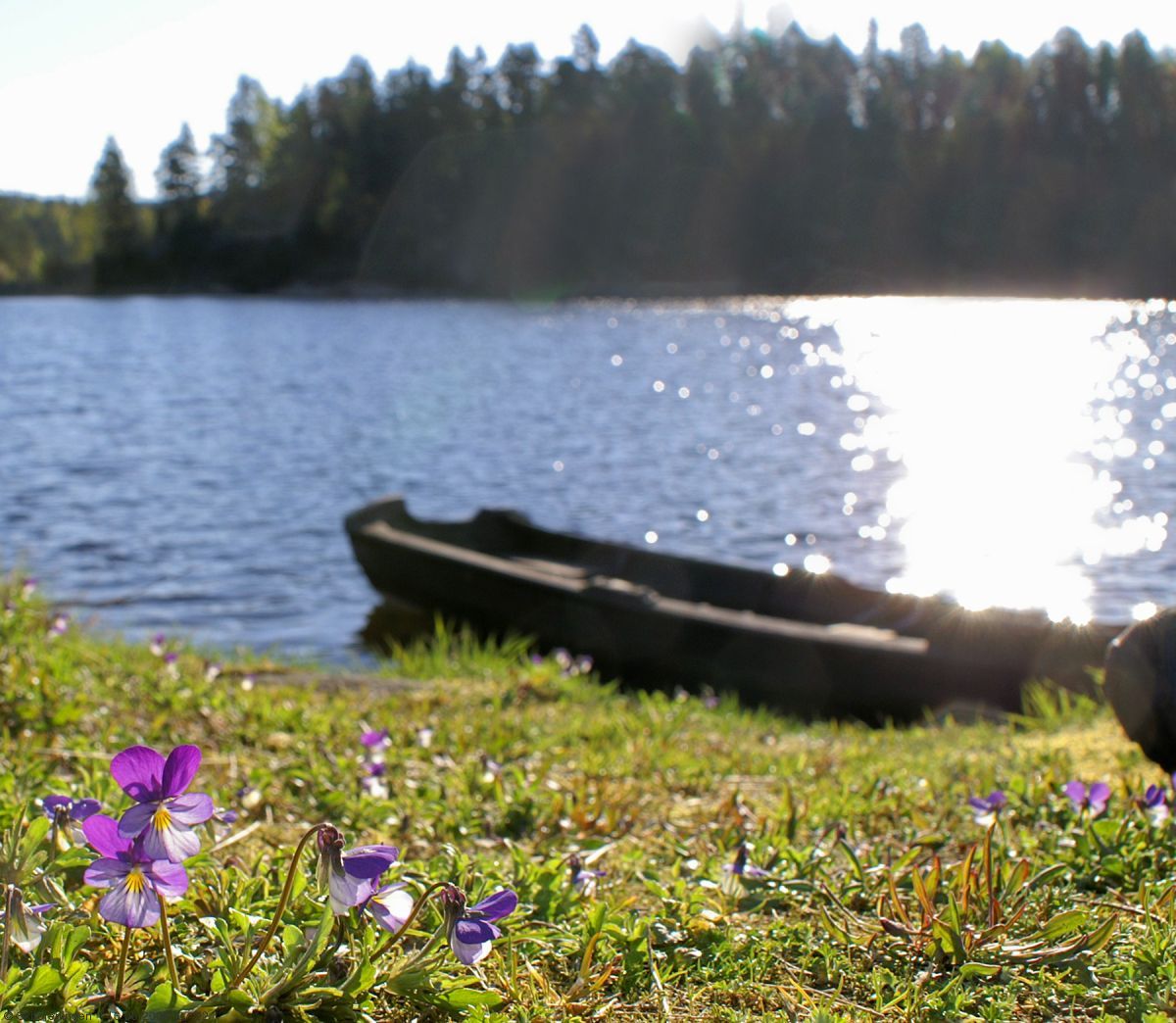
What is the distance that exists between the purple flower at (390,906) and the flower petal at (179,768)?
0.30 m

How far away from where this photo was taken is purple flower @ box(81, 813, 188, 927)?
148cm

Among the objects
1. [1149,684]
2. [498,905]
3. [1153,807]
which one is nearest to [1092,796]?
[1153,807]

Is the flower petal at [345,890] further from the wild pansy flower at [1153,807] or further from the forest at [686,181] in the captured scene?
the forest at [686,181]

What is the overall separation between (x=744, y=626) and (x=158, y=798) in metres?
8.15

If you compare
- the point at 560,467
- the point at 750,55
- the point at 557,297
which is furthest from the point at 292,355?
the point at 750,55

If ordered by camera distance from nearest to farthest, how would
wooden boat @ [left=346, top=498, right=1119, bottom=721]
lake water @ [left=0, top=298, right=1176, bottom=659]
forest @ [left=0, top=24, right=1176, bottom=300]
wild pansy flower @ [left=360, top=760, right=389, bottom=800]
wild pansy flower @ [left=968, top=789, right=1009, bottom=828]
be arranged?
wild pansy flower @ [left=968, top=789, right=1009, bottom=828], wild pansy flower @ [left=360, top=760, right=389, bottom=800], wooden boat @ [left=346, top=498, right=1119, bottom=721], lake water @ [left=0, top=298, right=1176, bottom=659], forest @ [left=0, top=24, right=1176, bottom=300]

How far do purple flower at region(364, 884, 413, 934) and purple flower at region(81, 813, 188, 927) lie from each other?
26 centimetres

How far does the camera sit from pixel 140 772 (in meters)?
1.48

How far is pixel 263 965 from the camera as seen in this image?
67.9 inches

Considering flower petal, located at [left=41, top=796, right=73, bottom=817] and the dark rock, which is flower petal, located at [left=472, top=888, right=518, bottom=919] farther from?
the dark rock

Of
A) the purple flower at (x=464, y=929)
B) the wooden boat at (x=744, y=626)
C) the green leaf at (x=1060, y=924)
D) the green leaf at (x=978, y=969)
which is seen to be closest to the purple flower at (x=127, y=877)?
the purple flower at (x=464, y=929)

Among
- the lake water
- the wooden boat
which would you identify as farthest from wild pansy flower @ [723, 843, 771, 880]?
the lake water

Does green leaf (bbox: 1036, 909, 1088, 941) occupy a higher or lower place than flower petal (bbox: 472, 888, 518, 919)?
lower

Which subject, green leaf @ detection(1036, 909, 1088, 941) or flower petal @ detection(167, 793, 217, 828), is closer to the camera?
flower petal @ detection(167, 793, 217, 828)
